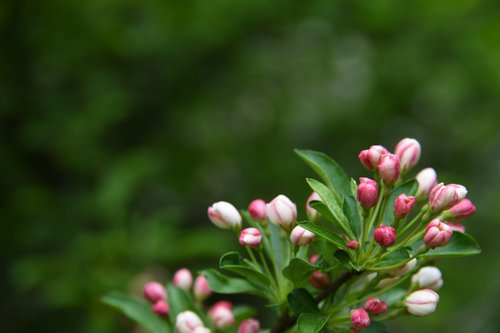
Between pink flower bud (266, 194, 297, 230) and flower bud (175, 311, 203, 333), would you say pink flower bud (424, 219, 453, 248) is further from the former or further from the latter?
flower bud (175, 311, 203, 333)

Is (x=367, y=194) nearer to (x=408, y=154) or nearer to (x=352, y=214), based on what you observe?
(x=352, y=214)

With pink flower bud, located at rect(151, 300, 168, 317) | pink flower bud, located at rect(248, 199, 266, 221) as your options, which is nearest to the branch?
pink flower bud, located at rect(248, 199, 266, 221)

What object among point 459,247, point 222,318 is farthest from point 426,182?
point 222,318

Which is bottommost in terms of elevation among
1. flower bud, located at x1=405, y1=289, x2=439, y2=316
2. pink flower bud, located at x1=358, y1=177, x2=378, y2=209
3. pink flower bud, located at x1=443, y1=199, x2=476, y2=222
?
flower bud, located at x1=405, y1=289, x2=439, y2=316

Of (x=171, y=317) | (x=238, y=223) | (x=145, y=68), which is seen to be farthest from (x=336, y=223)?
(x=145, y=68)

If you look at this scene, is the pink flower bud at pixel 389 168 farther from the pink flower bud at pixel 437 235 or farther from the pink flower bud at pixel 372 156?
the pink flower bud at pixel 437 235

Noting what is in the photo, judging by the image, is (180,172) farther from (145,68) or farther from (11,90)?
(11,90)
